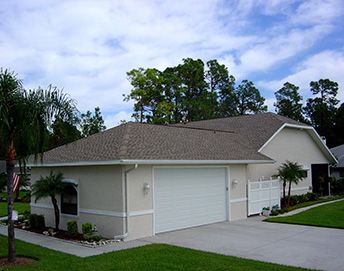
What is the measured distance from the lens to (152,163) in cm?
1336

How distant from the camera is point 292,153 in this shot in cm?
2428

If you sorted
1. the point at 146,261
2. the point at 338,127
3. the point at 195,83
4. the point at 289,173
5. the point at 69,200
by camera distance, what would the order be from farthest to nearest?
the point at 338,127 → the point at 195,83 → the point at 289,173 → the point at 69,200 → the point at 146,261

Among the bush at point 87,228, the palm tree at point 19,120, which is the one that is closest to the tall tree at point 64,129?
the palm tree at point 19,120

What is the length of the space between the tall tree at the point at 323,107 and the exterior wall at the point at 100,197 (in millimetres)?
49139

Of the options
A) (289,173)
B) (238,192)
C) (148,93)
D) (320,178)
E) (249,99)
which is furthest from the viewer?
Result: (249,99)

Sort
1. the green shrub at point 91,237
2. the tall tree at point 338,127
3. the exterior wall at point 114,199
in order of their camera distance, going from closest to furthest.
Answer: the green shrub at point 91,237 → the exterior wall at point 114,199 → the tall tree at point 338,127

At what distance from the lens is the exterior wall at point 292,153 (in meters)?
21.4

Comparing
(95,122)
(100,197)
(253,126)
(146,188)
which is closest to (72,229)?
(100,197)

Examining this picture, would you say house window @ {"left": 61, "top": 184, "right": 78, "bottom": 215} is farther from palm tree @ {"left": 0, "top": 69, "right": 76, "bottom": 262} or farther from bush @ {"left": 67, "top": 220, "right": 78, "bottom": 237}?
palm tree @ {"left": 0, "top": 69, "right": 76, "bottom": 262}

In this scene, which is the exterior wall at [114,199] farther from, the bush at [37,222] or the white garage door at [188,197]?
the bush at [37,222]

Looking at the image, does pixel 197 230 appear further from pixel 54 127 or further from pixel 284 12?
pixel 284 12

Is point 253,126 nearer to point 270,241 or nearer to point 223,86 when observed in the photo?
point 270,241

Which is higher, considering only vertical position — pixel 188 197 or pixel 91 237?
pixel 188 197

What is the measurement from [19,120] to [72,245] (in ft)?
14.9
